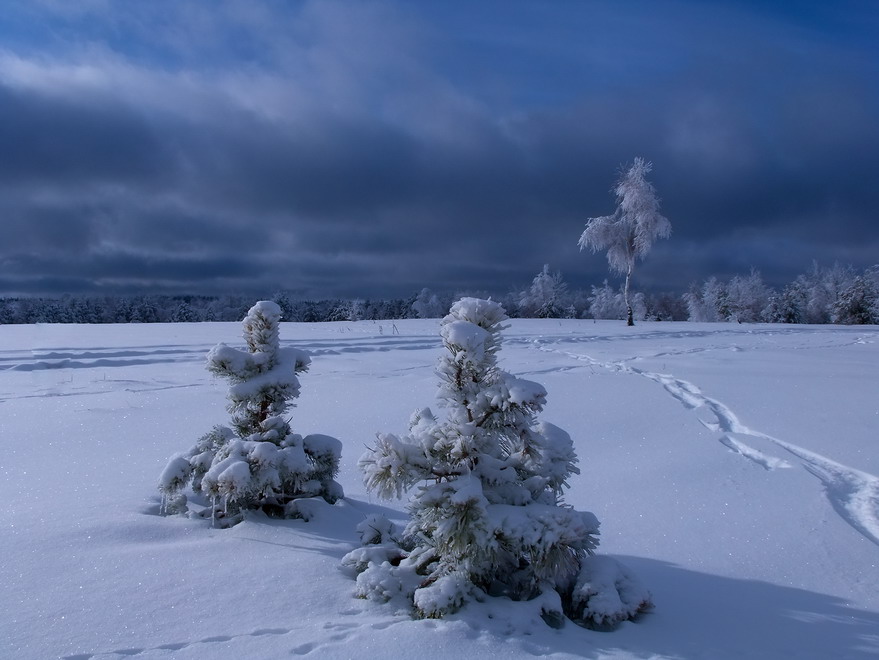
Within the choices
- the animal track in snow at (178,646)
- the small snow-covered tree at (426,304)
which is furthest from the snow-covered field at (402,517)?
the small snow-covered tree at (426,304)

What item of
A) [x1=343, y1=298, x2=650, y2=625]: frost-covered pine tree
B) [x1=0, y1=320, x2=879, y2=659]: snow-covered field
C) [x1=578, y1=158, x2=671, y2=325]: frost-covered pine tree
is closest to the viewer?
[x1=0, y1=320, x2=879, y2=659]: snow-covered field

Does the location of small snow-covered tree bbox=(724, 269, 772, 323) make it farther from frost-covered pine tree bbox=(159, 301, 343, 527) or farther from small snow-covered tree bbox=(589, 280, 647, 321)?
frost-covered pine tree bbox=(159, 301, 343, 527)

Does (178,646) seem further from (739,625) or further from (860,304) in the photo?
(860,304)

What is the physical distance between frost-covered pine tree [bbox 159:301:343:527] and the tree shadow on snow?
2.06 metres

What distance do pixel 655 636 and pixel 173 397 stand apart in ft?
25.5

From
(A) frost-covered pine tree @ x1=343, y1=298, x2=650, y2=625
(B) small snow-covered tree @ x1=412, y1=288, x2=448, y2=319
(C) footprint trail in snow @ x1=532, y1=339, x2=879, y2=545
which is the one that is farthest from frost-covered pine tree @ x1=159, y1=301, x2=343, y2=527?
(B) small snow-covered tree @ x1=412, y1=288, x2=448, y2=319

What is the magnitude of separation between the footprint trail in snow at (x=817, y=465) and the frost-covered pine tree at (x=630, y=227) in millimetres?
19852

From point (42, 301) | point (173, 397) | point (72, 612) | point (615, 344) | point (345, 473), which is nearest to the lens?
point (72, 612)

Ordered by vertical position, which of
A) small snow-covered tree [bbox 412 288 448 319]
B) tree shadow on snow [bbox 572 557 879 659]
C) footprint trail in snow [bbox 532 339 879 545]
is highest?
small snow-covered tree [bbox 412 288 448 319]

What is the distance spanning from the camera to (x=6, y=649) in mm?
2215

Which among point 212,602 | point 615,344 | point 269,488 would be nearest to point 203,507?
point 269,488

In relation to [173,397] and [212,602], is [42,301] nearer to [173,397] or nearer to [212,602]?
[173,397]

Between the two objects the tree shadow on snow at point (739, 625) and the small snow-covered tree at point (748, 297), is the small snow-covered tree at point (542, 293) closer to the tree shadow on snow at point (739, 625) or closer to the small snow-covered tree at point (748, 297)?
the small snow-covered tree at point (748, 297)

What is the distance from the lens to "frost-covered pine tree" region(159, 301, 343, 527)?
3.59 meters
